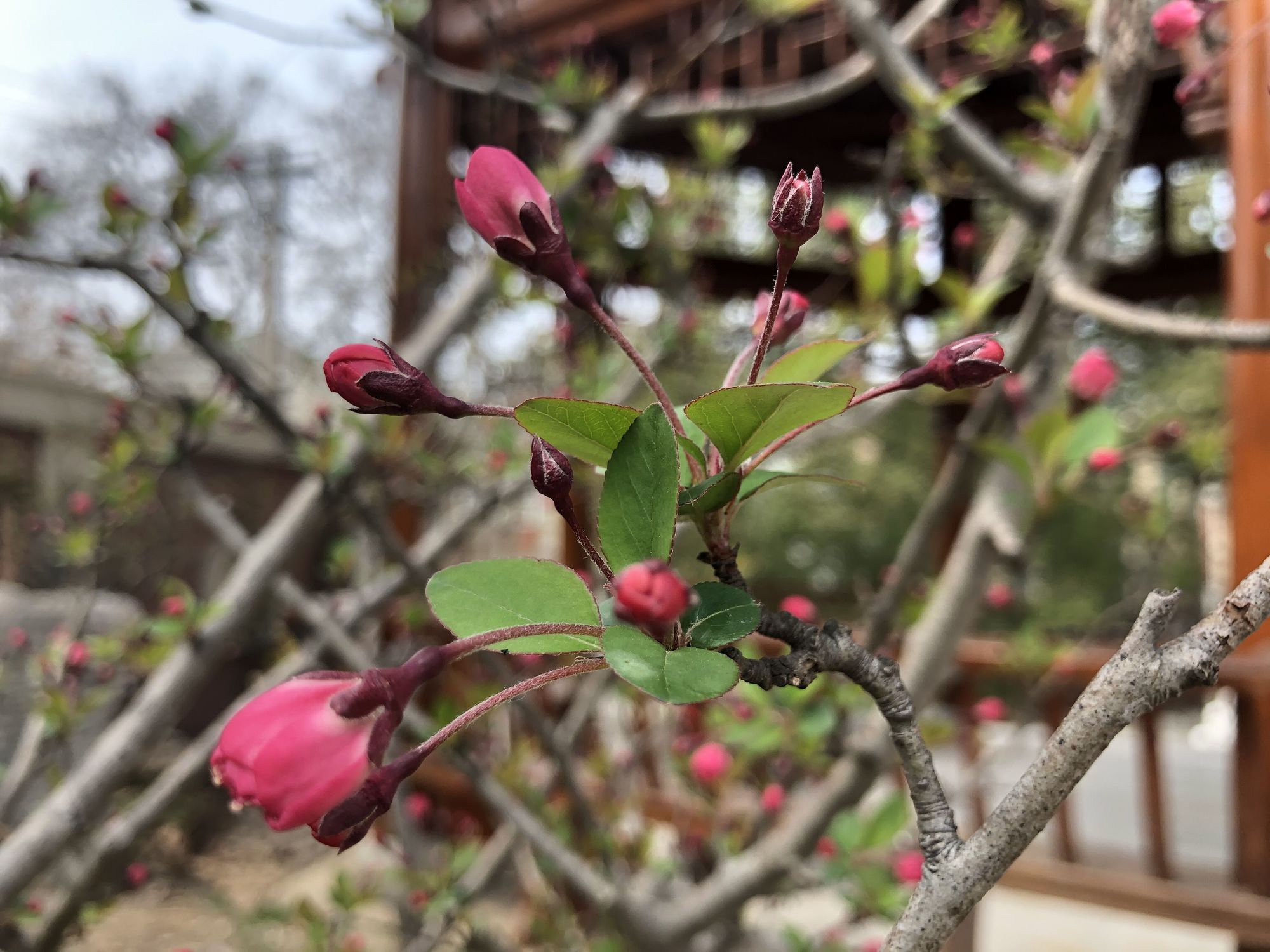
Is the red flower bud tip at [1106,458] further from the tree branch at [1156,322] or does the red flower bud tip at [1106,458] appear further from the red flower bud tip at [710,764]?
the red flower bud tip at [710,764]

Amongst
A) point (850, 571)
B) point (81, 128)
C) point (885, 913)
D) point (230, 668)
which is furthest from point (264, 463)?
point (850, 571)

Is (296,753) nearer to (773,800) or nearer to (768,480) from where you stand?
(768,480)

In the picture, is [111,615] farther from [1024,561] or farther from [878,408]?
[1024,561]

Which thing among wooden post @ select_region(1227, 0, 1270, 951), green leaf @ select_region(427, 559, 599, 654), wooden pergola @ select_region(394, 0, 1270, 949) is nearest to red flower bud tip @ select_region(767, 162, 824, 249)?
green leaf @ select_region(427, 559, 599, 654)

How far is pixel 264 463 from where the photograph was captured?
4.47 metres

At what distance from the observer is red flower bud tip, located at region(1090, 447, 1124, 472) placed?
0.92 meters

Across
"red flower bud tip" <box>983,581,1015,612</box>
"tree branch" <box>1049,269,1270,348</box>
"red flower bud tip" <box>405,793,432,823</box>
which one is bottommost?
"red flower bud tip" <box>405,793,432,823</box>

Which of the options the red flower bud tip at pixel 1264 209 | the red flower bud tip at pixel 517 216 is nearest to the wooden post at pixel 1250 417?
the red flower bud tip at pixel 1264 209

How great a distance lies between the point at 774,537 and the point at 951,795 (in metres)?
5.96

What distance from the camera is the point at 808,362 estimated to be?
0.39 m

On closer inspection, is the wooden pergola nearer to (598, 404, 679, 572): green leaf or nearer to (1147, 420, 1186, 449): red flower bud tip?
(1147, 420, 1186, 449): red flower bud tip

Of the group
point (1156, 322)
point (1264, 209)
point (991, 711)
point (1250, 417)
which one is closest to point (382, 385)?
point (1264, 209)

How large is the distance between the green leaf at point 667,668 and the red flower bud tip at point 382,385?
0.11 m

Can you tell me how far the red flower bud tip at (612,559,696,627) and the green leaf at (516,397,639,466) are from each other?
2.5 inches
